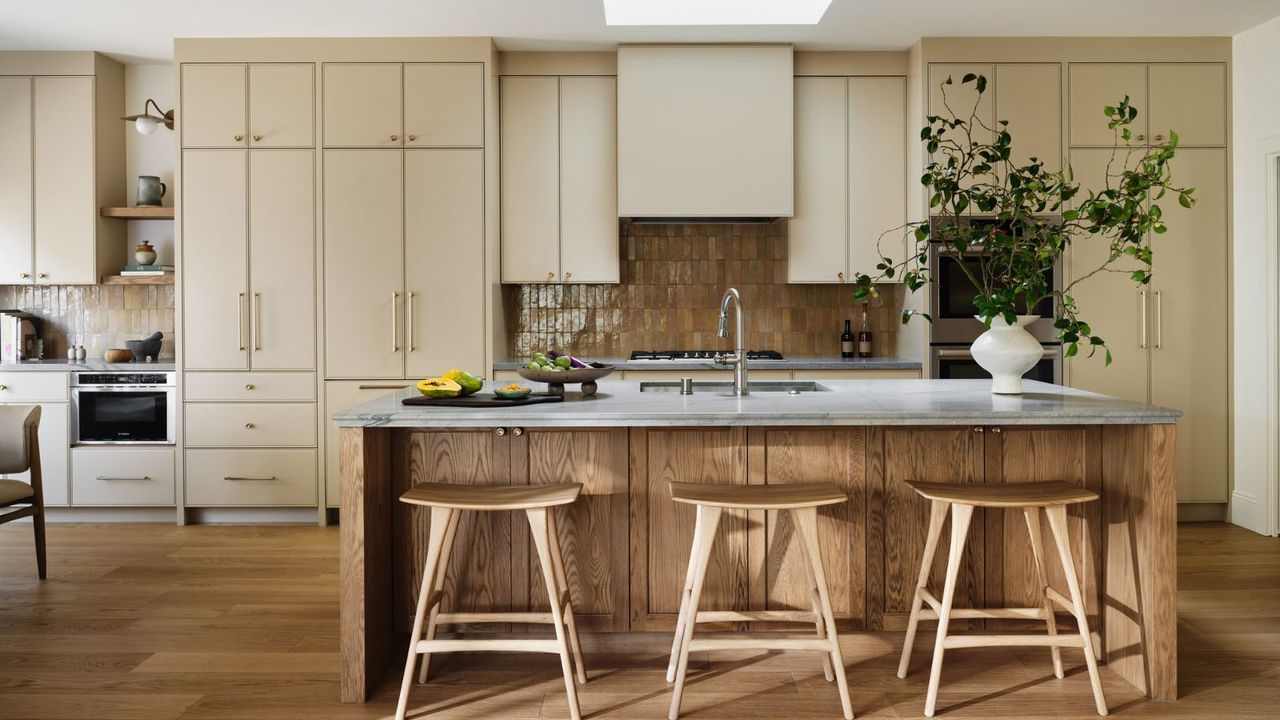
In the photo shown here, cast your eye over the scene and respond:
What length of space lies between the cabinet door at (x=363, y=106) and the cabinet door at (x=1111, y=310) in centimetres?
350

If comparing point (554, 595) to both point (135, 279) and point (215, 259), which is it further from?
point (135, 279)

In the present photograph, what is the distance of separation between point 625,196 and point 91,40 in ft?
9.37

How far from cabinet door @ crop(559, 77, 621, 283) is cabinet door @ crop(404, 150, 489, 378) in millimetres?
471

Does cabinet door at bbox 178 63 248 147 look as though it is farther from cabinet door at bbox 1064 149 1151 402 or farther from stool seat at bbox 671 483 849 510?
cabinet door at bbox 1064 149 1151 402

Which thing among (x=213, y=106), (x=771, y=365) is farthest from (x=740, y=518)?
(x=213, y=106)

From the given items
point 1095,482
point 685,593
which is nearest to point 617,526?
point 685,593

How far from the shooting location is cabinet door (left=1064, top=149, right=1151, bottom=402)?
4.50m

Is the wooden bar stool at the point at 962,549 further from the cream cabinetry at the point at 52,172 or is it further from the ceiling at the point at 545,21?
the cream cabinetry at the point at 52,172

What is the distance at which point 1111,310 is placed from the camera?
4.50 meters

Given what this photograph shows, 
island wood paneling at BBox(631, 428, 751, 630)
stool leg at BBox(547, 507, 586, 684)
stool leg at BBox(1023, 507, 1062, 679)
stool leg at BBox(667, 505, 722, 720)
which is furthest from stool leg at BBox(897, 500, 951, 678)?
stool leg at BBox(547, 507, 586, 684)

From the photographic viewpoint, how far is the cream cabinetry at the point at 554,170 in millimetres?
4734

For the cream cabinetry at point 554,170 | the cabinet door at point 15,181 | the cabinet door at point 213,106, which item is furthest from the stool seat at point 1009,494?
the cabinet door at point 15,181

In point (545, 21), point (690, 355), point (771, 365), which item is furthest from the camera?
point (690, 355)

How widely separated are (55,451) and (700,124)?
3781mm
